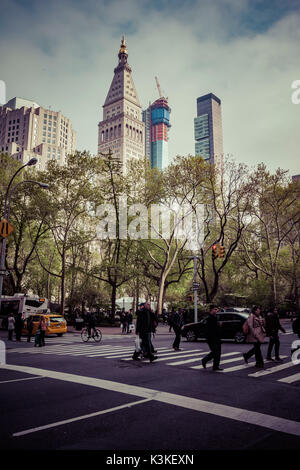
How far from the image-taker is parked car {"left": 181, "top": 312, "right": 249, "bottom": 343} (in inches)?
682

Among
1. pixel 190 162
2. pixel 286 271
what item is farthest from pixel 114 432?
pixel 286 271

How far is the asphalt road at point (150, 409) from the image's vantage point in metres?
4.11

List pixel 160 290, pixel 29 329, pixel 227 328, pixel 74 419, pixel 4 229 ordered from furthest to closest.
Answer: pixel 160 290
pixel 29 329
pixel 227 328
pixel 4 229
pixel 74 419

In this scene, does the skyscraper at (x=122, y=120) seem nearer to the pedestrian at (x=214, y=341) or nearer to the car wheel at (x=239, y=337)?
the car wheel at (x=239, y=337)

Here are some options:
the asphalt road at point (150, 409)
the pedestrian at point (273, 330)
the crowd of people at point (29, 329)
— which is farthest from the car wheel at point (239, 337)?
the crowd of people at point (29, 329)

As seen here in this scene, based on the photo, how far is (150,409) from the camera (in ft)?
17.9

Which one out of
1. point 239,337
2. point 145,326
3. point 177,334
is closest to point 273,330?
point 145,326

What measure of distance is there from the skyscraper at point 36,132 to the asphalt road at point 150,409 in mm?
137007

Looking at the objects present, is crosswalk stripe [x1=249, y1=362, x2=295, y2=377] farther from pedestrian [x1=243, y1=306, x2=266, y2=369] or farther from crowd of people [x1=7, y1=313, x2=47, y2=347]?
crowd of people [x1=7, y1=313, x2=47, y2=347]

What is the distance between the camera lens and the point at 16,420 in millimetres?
4945

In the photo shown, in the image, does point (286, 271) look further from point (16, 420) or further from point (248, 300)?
point (16, 420)

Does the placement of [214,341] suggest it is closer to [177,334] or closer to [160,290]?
[177,334]

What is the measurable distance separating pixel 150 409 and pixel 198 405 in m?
0.89

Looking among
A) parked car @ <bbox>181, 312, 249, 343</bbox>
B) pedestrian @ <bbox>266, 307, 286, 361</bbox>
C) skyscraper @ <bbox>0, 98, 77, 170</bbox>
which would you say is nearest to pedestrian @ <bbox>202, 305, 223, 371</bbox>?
pedestrian @ <bbox>266, 307, 286, 361</bbox>
